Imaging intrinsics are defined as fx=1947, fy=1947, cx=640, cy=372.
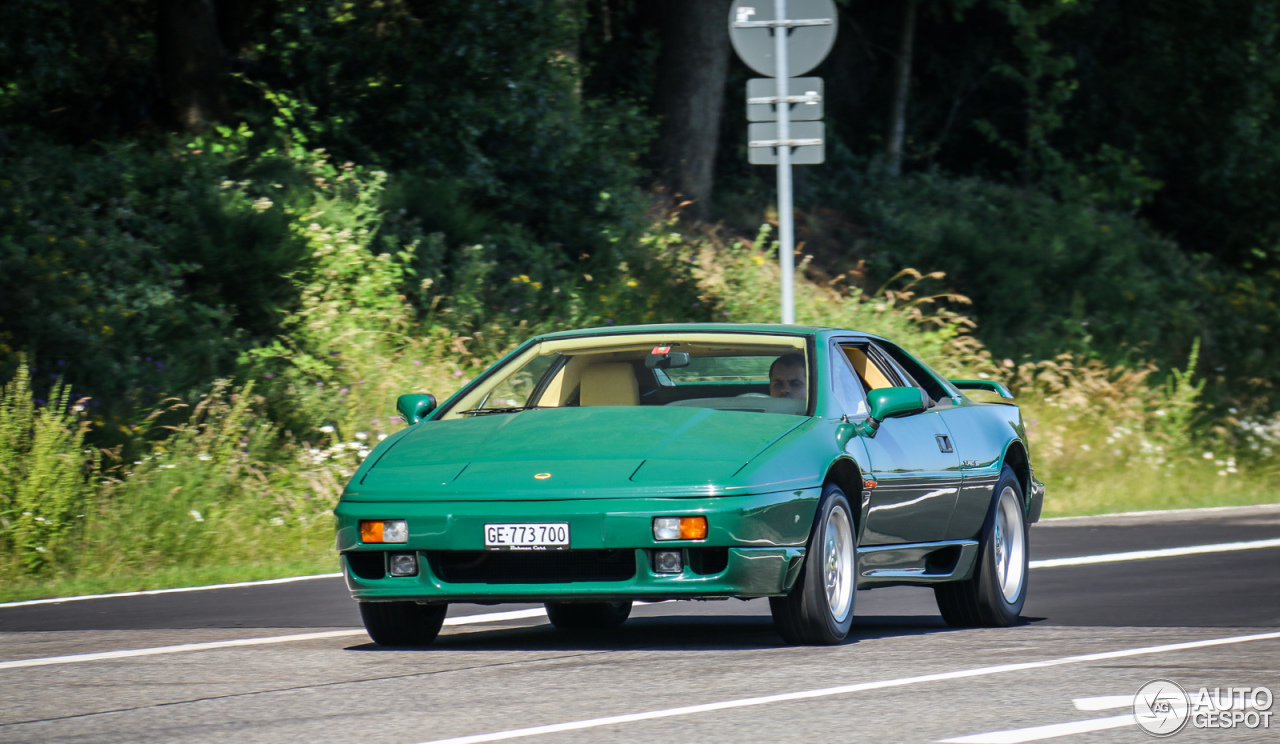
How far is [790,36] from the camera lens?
45.9ft

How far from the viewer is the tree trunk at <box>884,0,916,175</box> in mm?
→ 31484

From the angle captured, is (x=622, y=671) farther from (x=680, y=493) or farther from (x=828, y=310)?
(x=828, y=310)

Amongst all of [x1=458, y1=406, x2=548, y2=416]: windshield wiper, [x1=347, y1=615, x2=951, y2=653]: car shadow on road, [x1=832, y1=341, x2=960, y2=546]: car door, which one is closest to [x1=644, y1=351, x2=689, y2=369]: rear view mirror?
[x1=458, y1=406, x2=548, y2=416]: windshield wiper

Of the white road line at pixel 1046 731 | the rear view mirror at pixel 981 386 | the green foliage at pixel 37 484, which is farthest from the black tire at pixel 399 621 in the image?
the green foliage at pixel 37 484

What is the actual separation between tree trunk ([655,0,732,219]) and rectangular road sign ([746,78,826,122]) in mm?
11075

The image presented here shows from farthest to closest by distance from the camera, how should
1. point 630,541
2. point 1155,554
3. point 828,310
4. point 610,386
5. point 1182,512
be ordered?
point 828,310
point 1182,512
point 1155,554
point 610,386
point 630,541

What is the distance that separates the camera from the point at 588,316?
64.2ft

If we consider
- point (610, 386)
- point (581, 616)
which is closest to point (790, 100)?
point (610, 386)

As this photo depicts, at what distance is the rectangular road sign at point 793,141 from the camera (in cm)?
1386

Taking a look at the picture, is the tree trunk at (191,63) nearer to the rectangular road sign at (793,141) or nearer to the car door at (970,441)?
the rectangular road sign at (793,141)

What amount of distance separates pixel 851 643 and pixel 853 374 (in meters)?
1.41

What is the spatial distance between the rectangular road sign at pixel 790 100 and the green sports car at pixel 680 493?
180 inches

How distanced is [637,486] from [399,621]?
136cm

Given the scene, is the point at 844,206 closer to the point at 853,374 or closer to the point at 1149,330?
the point at 1149,330
